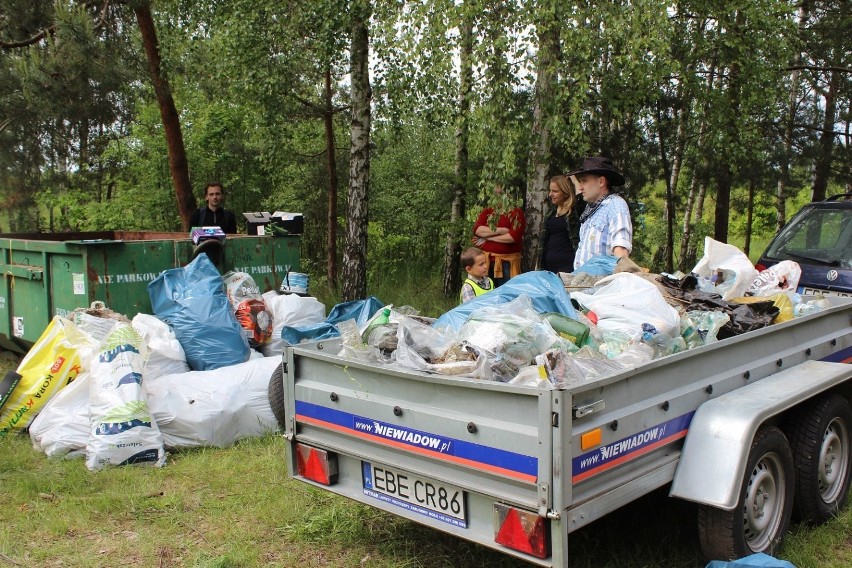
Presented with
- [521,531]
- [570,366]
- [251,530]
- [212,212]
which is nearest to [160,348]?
[251,530]

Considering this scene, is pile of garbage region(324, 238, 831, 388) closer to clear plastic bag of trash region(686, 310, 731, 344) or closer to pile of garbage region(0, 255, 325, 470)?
clear plastic bag of trash region(686, 310, 731, 344)

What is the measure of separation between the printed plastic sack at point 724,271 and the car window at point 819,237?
6.09 ft

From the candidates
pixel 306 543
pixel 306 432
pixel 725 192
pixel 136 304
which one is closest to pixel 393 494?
pixel 306 432

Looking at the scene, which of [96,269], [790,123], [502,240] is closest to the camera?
[96,269]

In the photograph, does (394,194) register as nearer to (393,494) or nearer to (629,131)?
(629,131)

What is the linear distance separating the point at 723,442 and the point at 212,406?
137 inches

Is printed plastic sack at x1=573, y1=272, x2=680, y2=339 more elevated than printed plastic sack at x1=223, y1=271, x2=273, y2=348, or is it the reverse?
printed plastic sack at x1=573, y1=272, x2=680, y2=339

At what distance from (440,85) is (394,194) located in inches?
169

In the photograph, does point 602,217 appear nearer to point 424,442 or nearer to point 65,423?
point 424,442

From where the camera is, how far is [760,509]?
355 centimetres

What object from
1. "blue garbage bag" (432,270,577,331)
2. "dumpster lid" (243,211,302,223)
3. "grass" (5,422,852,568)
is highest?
"dumpster lid" (243,211,302,223)

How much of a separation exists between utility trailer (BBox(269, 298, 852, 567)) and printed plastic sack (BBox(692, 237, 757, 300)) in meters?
0.89

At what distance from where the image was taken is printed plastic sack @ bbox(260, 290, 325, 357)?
6785 millimetres

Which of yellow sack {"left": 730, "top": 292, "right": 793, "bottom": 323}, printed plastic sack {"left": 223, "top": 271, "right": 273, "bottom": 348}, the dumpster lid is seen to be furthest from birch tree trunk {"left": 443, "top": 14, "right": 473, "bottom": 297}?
yellow sack {"left": 730, "top": 292, "right": 793, "bottom": 323}
